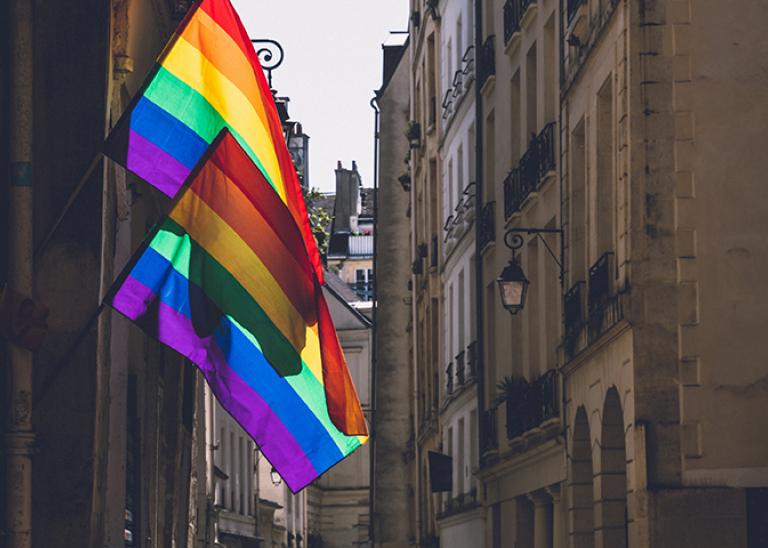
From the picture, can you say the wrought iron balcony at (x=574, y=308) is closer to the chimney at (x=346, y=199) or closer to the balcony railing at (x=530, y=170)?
the balcony railing at (x=530, y=170)

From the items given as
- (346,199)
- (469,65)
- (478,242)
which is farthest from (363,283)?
(478,242)

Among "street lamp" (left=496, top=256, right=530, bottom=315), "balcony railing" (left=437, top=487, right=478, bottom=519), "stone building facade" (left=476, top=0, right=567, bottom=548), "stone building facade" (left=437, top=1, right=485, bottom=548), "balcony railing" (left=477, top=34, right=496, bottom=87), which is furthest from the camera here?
"stone building facade" (left=437, top=1, right=485, bottom=548)

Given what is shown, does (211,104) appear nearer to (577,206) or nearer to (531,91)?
(577,206)

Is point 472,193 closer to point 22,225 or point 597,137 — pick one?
point 597,137

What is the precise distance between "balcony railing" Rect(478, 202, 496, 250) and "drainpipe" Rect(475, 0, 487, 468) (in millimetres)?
411

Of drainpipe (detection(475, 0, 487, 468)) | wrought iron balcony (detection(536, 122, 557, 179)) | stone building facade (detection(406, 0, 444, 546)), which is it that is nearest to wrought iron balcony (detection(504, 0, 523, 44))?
wrought iron balcony (detection(536, 122, 557, 179))

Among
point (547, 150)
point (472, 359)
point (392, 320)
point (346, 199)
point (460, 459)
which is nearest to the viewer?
point (547, 150)

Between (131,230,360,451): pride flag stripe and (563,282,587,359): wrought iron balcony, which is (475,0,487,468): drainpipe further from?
(131,230,360,451): pride flag stripe

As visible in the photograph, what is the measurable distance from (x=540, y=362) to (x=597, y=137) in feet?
19.3

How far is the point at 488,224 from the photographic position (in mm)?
30438

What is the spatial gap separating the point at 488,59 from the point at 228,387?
19665mm

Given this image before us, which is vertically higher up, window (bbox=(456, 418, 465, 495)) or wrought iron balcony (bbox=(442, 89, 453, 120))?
wrought iron balcony (bbox=(442, 89, 453, 120))

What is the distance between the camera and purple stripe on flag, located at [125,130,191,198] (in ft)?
36.8

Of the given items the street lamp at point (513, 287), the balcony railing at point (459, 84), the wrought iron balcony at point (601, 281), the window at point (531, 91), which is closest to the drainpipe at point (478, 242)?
the balcony railing at point (459, 84)
